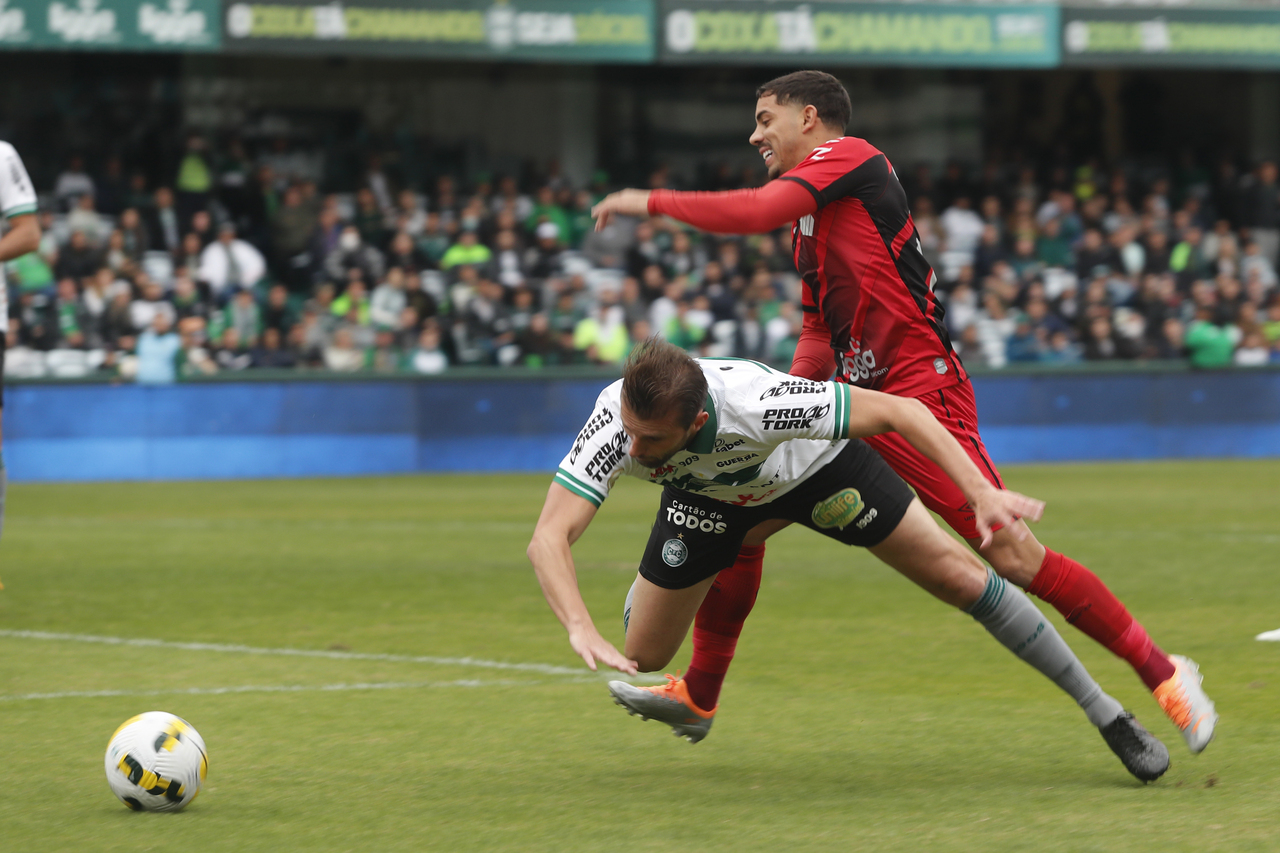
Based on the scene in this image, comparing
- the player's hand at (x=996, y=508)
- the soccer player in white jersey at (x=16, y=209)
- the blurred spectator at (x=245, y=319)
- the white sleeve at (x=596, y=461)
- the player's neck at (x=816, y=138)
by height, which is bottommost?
the blurred spectator at (x=245, y=319)

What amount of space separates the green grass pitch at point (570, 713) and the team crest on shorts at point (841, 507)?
72 cm

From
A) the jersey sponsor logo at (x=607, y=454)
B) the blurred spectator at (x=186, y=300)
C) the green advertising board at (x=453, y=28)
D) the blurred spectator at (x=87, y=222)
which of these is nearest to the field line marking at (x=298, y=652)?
the jersey sponsor logo at (x=607, y=454)

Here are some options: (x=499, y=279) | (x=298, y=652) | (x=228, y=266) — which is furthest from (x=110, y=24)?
(x=298, y=652)

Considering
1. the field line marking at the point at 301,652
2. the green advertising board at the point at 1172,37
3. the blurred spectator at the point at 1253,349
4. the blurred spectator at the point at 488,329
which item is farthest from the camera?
the green advertising board at the point at 1172,37

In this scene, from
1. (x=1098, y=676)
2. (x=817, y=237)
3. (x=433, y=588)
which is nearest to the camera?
(x=817, y=237)

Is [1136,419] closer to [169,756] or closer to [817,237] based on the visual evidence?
[817,237]

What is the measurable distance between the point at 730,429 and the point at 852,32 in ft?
61.8

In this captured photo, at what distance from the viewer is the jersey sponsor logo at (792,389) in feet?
14.5

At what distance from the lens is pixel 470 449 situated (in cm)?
1844

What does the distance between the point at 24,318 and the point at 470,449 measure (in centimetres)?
478

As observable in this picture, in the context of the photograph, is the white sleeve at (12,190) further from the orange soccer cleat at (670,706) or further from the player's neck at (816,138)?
the orange soccer cleat at (670,706)

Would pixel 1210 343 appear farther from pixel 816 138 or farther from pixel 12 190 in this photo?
pixel 816 138

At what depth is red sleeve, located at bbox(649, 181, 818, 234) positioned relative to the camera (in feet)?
15.7

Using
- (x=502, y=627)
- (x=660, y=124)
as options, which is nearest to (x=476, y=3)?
(x=660, y=124)
